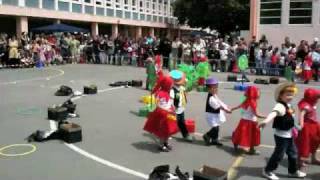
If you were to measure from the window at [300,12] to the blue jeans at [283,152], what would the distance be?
2317cm

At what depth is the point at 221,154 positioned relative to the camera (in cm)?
858

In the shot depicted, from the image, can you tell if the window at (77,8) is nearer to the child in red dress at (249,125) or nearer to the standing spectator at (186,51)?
the standing spectator at (186,51)

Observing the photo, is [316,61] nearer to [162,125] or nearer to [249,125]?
[249,125]

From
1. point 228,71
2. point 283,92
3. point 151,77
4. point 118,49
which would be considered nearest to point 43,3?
point 118,49

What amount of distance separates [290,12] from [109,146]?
2311 cm

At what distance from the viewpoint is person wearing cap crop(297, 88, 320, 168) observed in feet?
24.4

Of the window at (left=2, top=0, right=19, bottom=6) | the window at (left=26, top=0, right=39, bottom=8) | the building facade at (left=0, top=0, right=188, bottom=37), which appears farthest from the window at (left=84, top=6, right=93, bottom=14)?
the window at (left=2, top=0, right=19, bottom=6)

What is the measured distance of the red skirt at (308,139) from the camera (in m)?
7.44

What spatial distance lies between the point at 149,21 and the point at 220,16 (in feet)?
45.9

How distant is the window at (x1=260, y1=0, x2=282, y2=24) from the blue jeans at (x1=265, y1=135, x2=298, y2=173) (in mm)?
23765

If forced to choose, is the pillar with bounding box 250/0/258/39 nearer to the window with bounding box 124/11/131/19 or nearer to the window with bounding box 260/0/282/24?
the window with bounding box 260/0/282/24

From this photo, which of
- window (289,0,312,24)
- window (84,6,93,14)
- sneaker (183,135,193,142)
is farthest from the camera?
window (84,6,93,14)

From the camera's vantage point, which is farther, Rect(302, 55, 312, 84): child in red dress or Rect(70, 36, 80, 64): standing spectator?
Rect(70, 36, 80, 64): standing spectator

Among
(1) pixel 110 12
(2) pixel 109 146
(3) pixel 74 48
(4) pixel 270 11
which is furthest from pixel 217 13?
(2) pixel 109 146
